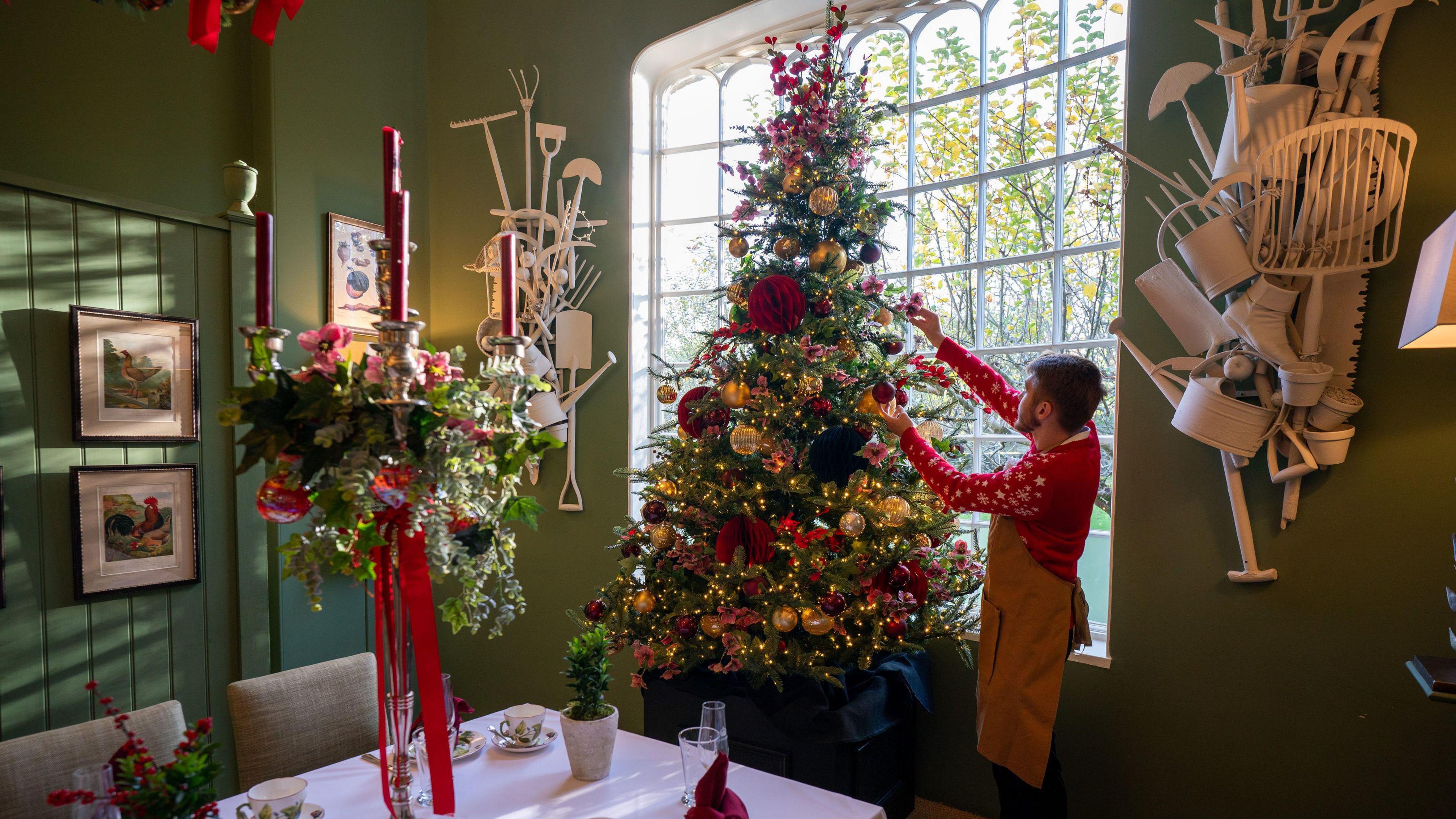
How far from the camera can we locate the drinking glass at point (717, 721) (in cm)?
138

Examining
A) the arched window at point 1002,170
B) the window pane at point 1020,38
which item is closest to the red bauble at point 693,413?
the arched window at point 1002,170

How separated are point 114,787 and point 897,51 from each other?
10.3 ft

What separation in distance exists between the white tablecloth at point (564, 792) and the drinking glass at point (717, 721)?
0.17m

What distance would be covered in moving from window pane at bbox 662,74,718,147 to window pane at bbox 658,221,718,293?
0.39 m

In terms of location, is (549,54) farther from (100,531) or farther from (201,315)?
(100,531)

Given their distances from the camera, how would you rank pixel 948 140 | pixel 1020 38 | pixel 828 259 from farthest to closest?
pixel 948 140
pixel 1020 38
pixel 828 259

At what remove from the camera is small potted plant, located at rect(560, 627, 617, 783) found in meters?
1.55

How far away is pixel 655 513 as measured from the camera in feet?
7.86

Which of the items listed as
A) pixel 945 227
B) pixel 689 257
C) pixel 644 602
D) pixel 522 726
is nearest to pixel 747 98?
pixel 689 257

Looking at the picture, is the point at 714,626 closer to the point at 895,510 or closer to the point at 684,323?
the point at 895,510

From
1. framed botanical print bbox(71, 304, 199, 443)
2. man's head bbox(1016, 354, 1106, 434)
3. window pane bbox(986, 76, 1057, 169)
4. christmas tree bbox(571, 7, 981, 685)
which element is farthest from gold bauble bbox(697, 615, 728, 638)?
framed botanical print bbox(71, 304, 199, 443)

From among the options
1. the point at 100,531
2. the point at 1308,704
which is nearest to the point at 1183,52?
the point at 1308,704

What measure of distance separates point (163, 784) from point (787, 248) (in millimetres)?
1884

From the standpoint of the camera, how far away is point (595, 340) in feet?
11.4
